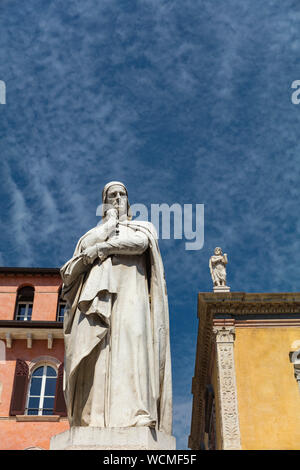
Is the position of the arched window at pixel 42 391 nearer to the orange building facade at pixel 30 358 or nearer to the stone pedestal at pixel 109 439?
the orange building facade at pixel 30 358

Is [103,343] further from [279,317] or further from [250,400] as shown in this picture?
[279,317]

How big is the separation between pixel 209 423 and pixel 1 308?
1303 cm

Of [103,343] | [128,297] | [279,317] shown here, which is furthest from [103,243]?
[279,317]

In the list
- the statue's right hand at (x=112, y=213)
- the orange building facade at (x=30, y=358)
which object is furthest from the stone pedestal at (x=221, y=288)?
the statue's right hand at (x=112, y=213)

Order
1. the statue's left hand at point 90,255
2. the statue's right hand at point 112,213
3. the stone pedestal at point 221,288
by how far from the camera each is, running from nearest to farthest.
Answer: the statue's left hand at point 90,255 < the statue's right hand at point 112,213 < the stone pedestal at point 221,288

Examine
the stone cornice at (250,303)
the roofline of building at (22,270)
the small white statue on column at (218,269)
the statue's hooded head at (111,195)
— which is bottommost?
the statue's hooded head at (111,195)

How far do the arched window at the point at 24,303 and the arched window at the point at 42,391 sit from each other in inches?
157

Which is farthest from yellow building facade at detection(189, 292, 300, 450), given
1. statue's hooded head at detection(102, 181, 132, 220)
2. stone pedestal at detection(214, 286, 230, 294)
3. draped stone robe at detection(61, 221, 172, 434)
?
draped stone robe at detection(61, 221, 172, 434)

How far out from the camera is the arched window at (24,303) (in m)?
32.0

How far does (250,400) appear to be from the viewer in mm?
24156

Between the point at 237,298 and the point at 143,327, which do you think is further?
the point at 237,298

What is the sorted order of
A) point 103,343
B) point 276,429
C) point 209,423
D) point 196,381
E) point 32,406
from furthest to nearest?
point 196,381 < point 209,423 < point 32,406 < point 276,429 < point 103,343

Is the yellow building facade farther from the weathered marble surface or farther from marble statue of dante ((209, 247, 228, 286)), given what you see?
the weathered marble surface

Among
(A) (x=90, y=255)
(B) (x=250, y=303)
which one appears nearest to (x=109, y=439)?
(A) (x=90, y=255)
